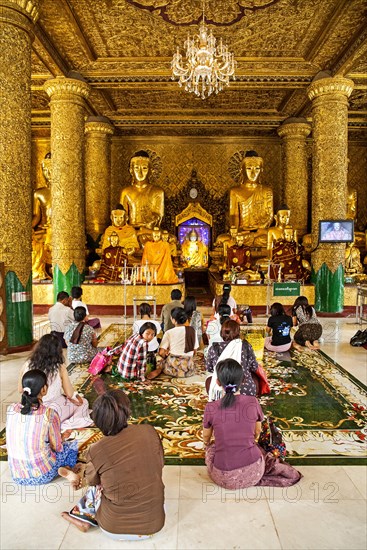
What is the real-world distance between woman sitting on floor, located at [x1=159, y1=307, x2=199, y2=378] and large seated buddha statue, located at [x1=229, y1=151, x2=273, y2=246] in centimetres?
849

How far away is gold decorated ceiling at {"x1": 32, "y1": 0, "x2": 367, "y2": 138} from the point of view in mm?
7277

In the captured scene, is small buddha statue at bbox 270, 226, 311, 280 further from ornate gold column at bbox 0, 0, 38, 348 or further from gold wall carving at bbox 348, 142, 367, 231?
ornate gold column at bbox 0, 0, 38, 348

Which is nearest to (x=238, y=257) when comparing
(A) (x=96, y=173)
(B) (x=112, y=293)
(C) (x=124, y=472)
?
(B) (x=112, y=293)

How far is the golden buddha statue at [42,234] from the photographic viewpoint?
36.0 ft

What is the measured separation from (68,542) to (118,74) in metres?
8.81

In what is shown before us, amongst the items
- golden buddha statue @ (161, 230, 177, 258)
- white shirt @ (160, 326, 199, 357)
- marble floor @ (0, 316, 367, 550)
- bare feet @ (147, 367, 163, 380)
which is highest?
golden buddha statue @ (161, 230, 177, 258)

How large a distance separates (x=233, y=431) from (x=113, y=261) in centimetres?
828

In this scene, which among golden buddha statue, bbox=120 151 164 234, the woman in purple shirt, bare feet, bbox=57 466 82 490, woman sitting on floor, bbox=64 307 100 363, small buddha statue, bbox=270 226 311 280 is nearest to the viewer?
the woman in purple shirt

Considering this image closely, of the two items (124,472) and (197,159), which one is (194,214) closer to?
(197,159)

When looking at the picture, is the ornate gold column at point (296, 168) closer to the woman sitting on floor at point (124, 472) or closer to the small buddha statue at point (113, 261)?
the small buddha statue at point (113, 261)

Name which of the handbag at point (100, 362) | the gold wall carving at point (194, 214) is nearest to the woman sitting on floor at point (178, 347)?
the handbag at point (100, 362)

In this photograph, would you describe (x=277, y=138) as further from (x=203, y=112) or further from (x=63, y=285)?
(x=63, y=285)

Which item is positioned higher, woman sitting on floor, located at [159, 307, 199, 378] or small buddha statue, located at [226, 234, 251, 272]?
small buddha statue, located at [226, 234, 251, 272]

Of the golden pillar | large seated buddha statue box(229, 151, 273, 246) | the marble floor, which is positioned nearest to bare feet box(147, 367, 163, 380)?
the marble floor
